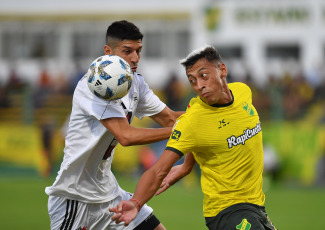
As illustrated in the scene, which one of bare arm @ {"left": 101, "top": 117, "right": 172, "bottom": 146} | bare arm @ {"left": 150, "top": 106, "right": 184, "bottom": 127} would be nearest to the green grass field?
bare arm @ {"left": 150, "top": 106, "right": 184, "bottom": 127}

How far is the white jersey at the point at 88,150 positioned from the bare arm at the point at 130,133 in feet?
0.34

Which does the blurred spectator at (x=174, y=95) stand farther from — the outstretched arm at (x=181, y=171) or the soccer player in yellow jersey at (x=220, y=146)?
the soccer player in yellow jersey at (x=220, y=146)

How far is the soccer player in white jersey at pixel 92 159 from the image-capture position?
625 centimetres

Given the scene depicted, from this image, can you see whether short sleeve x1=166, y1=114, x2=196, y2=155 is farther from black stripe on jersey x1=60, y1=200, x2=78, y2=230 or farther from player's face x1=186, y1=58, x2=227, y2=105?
black stripe on jersey x1=60, y1=200, x2=78, y2=230

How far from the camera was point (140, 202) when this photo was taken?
533 cm

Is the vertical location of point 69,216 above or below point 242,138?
below

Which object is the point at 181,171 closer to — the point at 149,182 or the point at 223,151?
the point at 223,151

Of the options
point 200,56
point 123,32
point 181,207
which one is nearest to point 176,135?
point 200,56

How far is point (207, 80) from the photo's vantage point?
566 cm

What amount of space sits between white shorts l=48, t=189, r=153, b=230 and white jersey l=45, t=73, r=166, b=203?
79 millimetres

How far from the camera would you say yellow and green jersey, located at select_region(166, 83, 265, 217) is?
5.68 metres

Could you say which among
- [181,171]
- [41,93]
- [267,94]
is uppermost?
[181,171]

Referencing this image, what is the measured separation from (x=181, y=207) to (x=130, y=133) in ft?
28.2

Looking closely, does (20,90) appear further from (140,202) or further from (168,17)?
(140,202)
